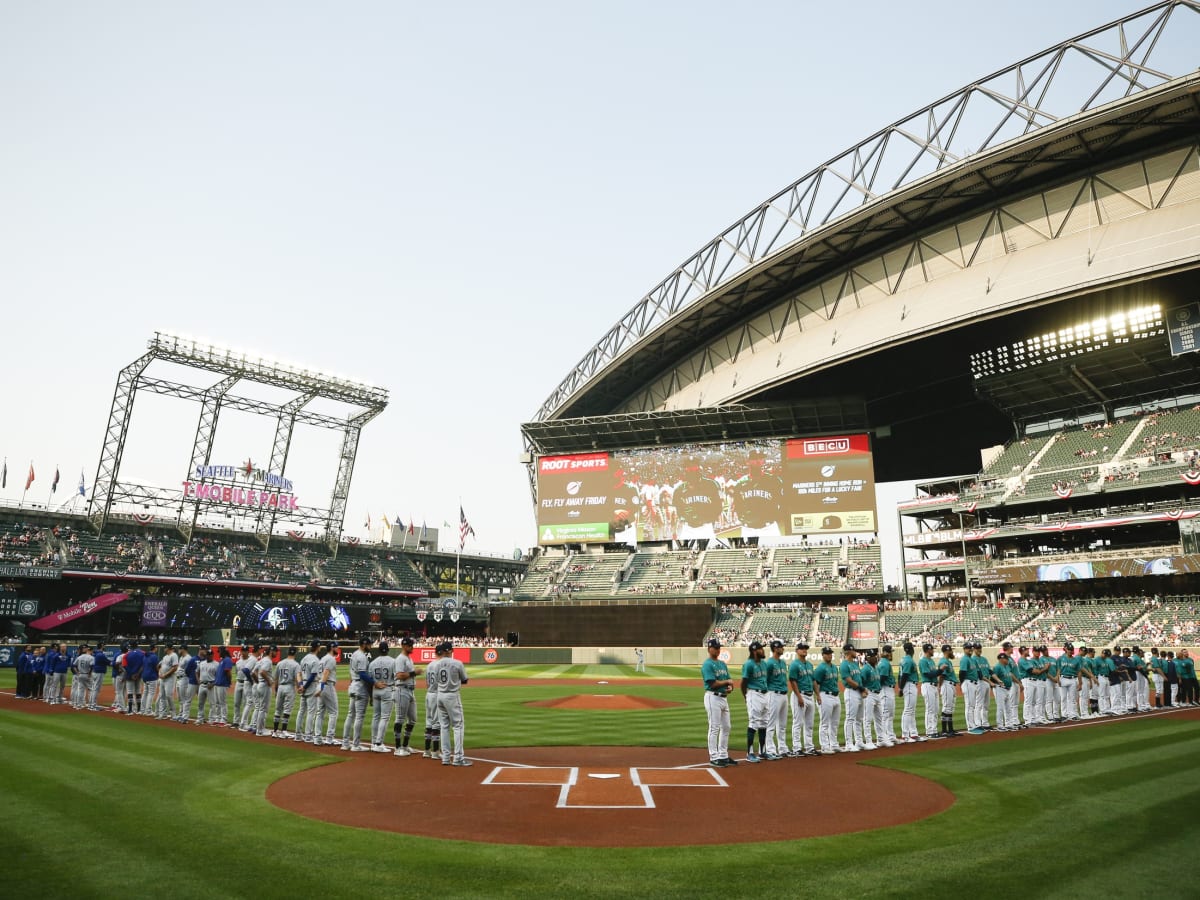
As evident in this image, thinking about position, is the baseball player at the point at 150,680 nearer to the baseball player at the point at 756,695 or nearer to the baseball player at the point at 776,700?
the baseball player at the point at 756,695

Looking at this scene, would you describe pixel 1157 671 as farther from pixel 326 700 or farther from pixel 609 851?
pixel 326 700

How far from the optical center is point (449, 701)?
41.7ft

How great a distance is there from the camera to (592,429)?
219ft

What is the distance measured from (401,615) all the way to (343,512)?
11.3 metres

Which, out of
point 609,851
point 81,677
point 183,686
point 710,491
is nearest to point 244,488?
point 710,491

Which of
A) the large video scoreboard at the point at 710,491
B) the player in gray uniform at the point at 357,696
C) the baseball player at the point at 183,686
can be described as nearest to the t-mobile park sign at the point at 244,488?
the large video scoreboard at the point at 710,491

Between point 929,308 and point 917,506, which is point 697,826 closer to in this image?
point 929,308

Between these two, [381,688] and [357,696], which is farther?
[357,696]

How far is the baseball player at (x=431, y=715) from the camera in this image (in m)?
12.5

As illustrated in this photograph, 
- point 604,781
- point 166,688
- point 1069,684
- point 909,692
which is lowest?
point 604,781

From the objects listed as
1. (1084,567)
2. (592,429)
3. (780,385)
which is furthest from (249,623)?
(1084,567)

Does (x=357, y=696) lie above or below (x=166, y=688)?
above

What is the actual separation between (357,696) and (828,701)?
8558mm

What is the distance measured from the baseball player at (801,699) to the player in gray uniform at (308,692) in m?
9.02
